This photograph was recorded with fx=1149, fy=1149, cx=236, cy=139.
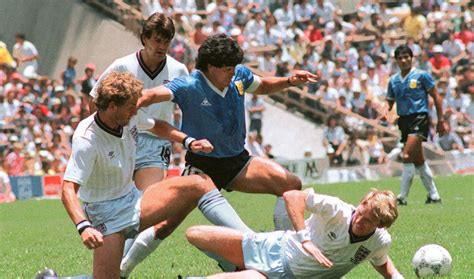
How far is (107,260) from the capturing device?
8242 mm

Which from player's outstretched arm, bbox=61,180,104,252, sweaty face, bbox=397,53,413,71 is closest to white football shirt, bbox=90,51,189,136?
player's outstretched arm, bbox=61,180,104,252

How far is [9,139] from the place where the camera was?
2575 cm

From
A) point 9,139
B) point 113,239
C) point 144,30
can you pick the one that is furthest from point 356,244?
point 9,139

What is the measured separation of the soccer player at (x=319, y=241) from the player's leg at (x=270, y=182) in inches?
39.3

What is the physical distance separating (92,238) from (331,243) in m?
1.68

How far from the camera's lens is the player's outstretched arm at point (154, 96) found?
30.4 feet

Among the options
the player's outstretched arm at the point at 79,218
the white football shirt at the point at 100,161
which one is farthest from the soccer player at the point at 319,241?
the player's outstretched arm at the point at 79,218

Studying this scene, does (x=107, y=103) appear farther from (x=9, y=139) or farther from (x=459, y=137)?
(x=459, y=137)

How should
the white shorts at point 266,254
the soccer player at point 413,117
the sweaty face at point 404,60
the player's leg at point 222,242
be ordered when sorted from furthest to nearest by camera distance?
the soccer player at point 413,117 < the sweaty face at point 404,60 < the player's leg at point 222,242 < the white shorts at point 266,254

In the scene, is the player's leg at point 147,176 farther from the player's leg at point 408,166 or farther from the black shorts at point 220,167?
the player's leg at point 408,166

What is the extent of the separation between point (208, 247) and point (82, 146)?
1246 millimetres

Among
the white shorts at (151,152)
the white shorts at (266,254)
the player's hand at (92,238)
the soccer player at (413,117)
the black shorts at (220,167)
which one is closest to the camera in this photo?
the player's hand at (92,238)

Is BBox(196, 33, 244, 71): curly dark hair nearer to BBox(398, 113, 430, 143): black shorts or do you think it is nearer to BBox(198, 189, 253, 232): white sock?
BBox(198, 189, 253, 232): white sock

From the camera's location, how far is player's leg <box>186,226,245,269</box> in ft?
28.0
